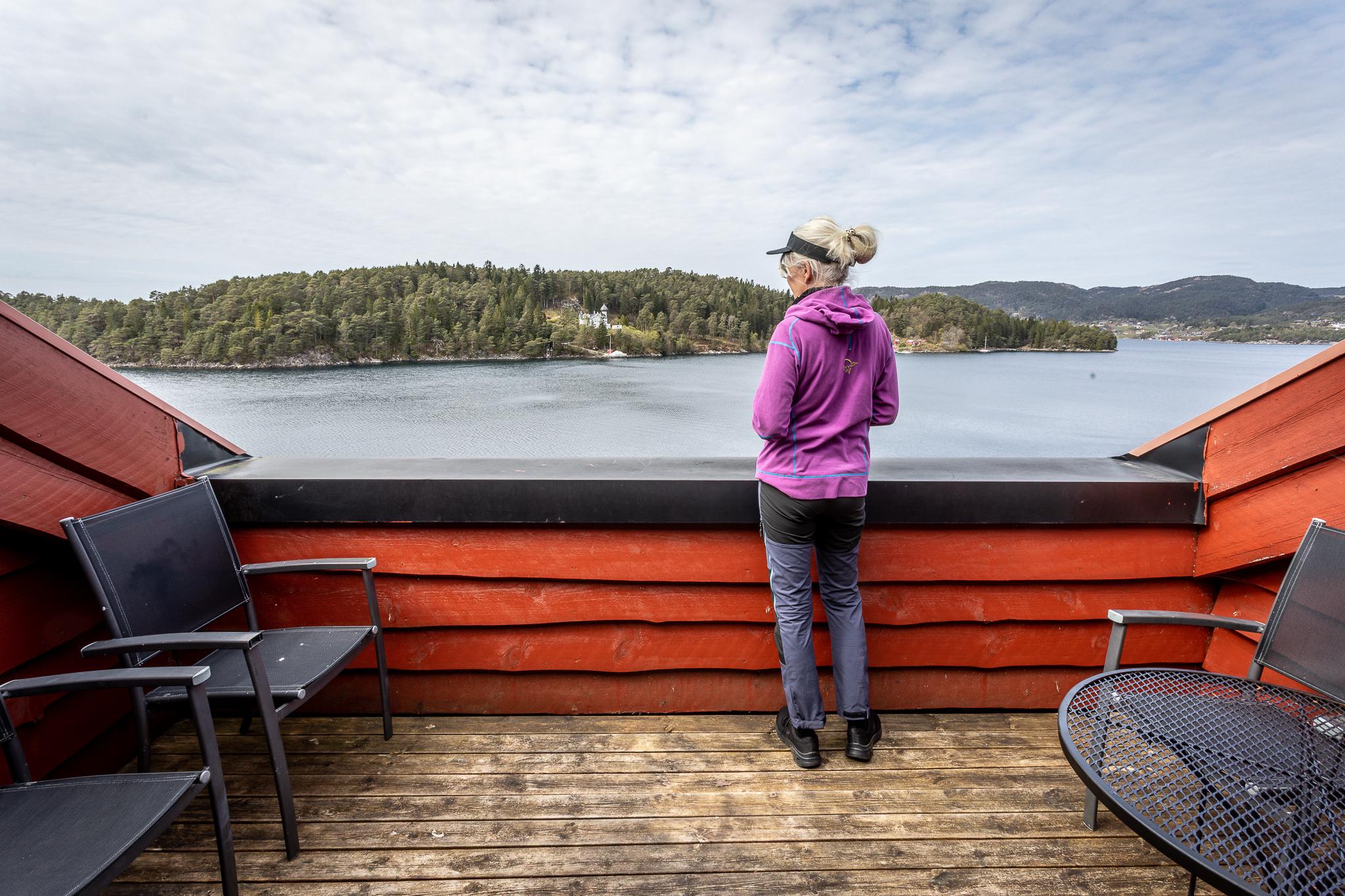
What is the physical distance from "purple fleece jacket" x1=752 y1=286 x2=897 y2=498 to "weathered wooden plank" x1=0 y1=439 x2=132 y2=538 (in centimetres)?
172

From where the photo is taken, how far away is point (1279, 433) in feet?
5.15

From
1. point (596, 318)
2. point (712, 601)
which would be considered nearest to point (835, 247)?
point (712, 601)

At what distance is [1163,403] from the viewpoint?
2830cm

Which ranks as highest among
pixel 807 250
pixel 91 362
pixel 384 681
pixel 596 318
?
pixel 596 318

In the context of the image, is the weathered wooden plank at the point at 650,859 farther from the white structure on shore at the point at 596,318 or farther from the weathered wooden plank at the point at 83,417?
the white structure on shore at the point at 596,318

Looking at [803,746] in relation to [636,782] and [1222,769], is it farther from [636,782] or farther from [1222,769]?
[1222,769]

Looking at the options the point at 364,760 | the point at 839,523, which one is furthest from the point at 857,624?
the point at 364,760

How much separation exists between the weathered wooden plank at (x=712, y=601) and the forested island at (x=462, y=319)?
3.29 feet

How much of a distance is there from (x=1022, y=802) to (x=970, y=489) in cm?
85

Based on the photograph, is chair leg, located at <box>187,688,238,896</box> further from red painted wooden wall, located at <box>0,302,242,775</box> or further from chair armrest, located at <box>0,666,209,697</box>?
red painted wooden wall, located at <box>0,302,242,775</box>

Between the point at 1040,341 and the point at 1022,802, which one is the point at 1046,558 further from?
the point at 1040,341

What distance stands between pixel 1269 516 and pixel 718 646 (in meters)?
1.60

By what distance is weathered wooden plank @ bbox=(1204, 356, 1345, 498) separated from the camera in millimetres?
1472

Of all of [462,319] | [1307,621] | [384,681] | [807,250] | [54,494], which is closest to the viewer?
[1307,621]
